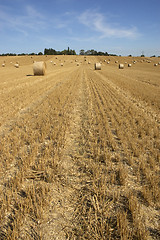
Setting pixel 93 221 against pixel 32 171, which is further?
pixel 32 171

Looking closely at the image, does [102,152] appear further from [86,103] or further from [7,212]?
[86,103]

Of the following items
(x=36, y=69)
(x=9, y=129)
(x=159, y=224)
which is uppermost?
(x=36, y=69)

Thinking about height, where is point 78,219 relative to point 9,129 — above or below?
below

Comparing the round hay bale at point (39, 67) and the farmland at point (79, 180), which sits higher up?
the round hay bale at point (39, 67)

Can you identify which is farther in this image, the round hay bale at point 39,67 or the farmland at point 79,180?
the round hay bale at point 39,67

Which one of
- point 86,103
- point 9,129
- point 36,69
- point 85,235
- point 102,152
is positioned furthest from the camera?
point 36,69

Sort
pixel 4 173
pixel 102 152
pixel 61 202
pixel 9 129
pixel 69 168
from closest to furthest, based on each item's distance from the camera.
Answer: pixel 61 202, pixel 4 173, pixel 69 168, pixel 102 152, pixel 9 129

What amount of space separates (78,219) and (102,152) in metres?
2.50

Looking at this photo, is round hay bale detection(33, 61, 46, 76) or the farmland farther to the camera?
round hay bale detection(33, 61, 46, 76)

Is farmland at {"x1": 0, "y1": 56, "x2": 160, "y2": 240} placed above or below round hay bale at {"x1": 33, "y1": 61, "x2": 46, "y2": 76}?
below

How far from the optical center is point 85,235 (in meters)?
2.47

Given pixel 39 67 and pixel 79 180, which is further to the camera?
pixel 39 67

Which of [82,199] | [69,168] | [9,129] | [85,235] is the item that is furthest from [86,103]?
[85,235]

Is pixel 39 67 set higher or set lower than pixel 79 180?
higher
